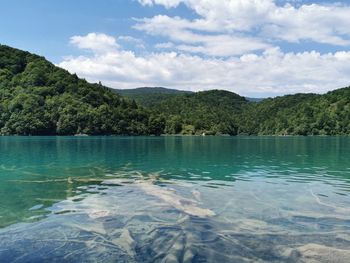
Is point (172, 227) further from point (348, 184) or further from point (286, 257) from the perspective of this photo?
point (348, 184)

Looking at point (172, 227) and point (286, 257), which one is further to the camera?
point (172, 227)

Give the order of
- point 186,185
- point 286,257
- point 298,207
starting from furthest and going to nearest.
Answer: point 186,185, point 298,207, point 286,257

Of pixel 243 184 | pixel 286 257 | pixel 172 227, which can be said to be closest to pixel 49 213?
pixel 172 227

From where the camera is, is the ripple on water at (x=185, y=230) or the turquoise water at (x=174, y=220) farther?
the turquoise water at (x=174, y=220)

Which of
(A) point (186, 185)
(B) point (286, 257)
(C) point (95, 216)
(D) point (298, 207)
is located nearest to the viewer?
(B) point (286, 257)

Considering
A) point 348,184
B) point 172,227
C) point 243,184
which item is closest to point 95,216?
point 172,227

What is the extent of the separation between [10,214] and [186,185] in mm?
12937

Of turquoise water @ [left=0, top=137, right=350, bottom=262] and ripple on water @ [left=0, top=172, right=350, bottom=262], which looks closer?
ripple on water @ [left=0, top=172, right=350, bottom=262]

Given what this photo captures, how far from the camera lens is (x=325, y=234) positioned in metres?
15.2

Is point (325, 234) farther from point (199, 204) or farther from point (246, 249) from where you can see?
point (199, 204)

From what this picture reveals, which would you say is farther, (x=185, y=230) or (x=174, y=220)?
(x=174, y=220)

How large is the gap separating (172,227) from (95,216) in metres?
3.96

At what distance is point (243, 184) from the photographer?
96.2ft

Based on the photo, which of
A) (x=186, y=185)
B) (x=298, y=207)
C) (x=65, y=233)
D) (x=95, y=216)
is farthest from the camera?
(x=186, y=185)
